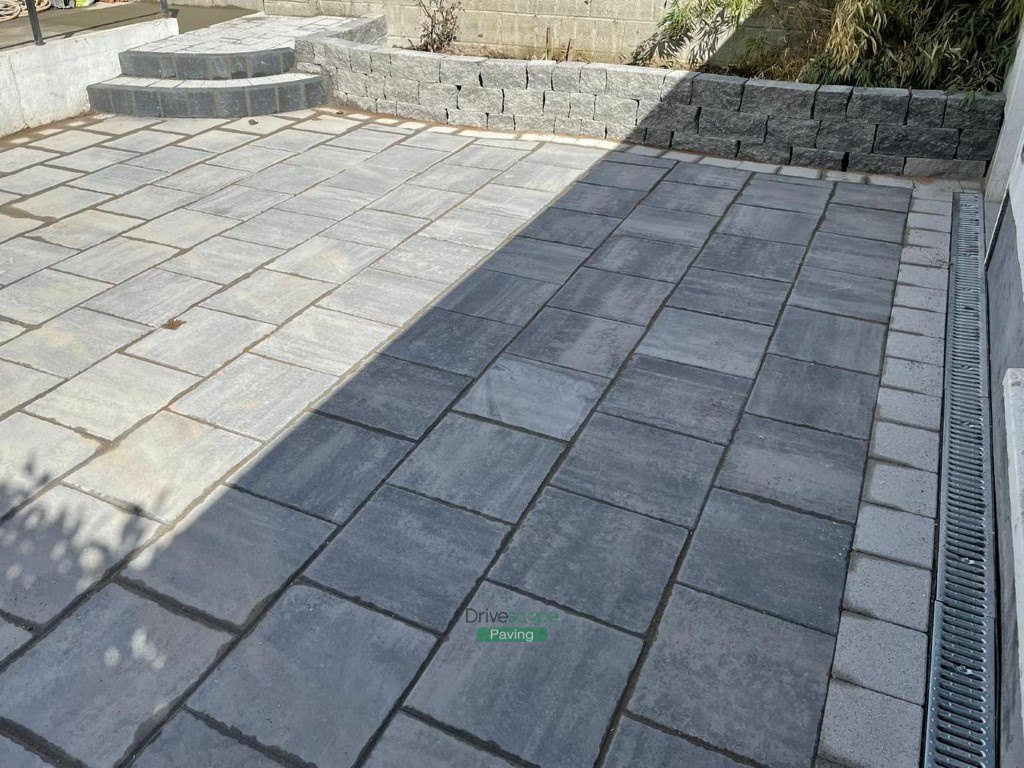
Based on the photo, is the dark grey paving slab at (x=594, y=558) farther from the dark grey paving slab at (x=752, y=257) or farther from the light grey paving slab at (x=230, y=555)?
the dark grey paving slab at (x=752, y=257)

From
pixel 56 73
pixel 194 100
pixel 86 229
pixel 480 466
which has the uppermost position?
pixel 56 73

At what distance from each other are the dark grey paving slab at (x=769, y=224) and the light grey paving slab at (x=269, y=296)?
262 cm

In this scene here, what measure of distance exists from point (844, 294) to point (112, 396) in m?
3.66

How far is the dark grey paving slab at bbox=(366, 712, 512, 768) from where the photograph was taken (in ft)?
7.06

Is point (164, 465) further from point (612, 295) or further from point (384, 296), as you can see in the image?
point (612, 295)

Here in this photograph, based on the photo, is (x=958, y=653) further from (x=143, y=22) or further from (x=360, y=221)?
(x=143, y=22)

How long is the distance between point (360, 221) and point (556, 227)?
1.27 metres

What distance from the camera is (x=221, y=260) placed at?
4.83 meters

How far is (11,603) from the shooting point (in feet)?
8.46

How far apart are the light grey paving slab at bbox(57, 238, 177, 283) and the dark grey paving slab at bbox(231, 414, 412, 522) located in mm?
1968

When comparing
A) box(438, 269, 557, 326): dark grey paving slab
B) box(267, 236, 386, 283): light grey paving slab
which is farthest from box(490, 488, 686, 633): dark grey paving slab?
box(267, 236, 386, 283): light grey paving slab

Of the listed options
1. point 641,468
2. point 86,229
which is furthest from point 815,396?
point 86,229

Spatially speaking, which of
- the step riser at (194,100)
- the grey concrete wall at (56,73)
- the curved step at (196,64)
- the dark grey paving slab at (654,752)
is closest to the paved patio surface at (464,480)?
the dark grey paving slab at (654,752)

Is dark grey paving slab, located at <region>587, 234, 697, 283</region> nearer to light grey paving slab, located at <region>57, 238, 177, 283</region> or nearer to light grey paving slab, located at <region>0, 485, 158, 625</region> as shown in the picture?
light grey paving slab, located at <region>57, 238, 177, 283</region>
